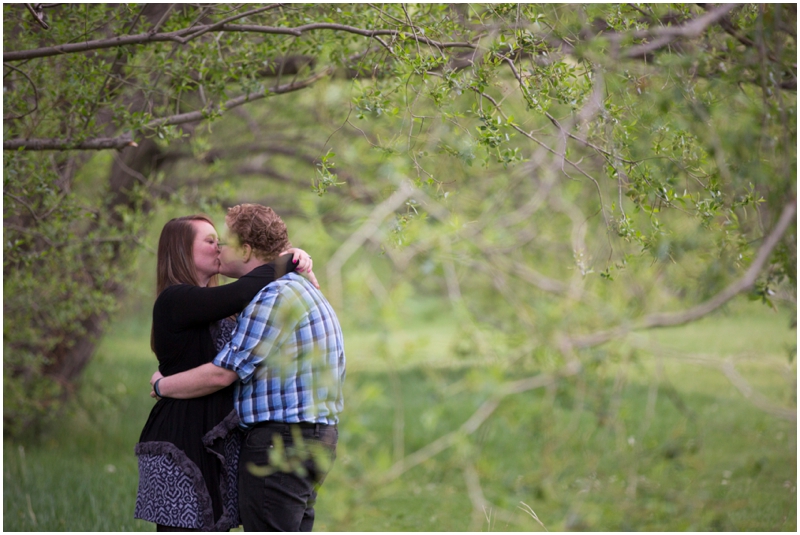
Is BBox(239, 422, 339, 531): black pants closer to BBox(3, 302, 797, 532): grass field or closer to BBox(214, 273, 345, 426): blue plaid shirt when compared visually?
BBox(214, 273, 345, 426): blue plaid shirt

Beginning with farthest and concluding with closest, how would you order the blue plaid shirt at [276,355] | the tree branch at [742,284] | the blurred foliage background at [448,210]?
1. the blue plaid shirt at [276,355]
2. the blurred foliage background at [448,210]
3. the tree branch at [742,284]

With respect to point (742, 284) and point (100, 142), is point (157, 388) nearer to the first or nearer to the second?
point (100, 142)

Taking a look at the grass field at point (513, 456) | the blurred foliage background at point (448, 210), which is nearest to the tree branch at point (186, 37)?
the blurred foliage background at point (448, 210)

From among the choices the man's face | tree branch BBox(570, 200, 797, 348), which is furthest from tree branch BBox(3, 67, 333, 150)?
tree branch BBox(570, 200, 797, 348)

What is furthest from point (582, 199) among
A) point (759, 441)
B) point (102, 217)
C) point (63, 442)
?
point (63, 442)

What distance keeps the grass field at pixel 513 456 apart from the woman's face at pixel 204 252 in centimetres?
86

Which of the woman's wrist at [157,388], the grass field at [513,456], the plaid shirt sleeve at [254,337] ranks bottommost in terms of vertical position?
the grass field at [513,456]

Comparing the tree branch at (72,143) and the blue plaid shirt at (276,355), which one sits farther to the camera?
the tree branch at (72,143)

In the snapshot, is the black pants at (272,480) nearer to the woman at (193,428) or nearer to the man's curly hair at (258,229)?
the woman at (193,428)

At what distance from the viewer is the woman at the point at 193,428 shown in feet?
9.59

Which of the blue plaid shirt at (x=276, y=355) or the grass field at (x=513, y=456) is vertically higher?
the blue plaid shirt at (x=276, y=355)

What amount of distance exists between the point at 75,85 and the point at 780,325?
13.8 m

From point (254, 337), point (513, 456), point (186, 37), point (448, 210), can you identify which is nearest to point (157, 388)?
point (254, 337)

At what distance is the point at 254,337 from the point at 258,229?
1.61 feet
